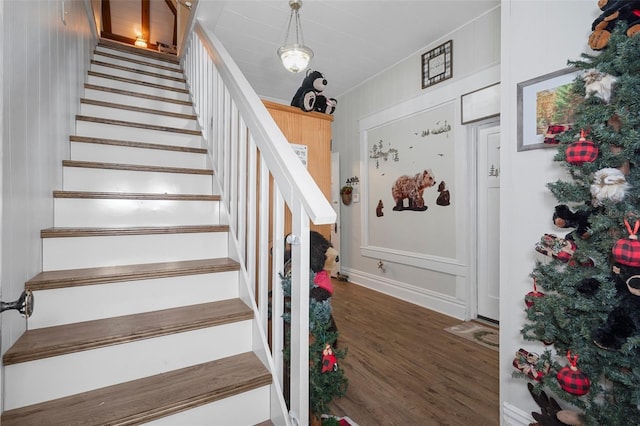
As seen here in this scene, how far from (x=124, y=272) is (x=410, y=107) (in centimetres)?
327

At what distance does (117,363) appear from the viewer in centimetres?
114

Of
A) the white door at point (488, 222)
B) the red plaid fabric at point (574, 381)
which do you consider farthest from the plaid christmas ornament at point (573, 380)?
the white door at point (488, 222)

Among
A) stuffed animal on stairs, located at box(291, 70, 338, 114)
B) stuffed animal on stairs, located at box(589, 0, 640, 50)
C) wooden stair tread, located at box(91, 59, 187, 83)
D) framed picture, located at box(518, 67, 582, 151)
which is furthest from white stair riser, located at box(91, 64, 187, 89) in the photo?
stuffed animal on stairs, located at box(589, 0, 640, 50)

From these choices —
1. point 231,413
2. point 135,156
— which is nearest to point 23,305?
point 231,413

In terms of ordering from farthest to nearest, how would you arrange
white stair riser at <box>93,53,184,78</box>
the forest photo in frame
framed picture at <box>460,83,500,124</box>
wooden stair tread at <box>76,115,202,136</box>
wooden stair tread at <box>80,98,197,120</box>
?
the forest photo in frame < white stair riser at <box>93,53,184,78</box> < framed picture at <box>460,83,500,124</box> < wooden stair tread at <box>80,98,197,120</box> < wooden stair tread at <box>76,115,202,136</box>

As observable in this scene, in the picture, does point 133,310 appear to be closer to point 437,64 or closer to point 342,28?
point 342,28

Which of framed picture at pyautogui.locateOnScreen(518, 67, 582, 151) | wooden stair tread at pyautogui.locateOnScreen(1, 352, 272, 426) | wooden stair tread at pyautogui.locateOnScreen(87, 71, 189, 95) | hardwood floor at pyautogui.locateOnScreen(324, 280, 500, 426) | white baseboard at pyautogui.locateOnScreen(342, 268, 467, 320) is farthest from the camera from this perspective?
white baseboard at pyautogui.locateOnScreen(342, 268, 467, 320)

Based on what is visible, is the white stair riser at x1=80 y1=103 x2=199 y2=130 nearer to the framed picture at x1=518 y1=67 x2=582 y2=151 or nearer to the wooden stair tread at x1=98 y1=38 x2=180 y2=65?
the wooden stair tread at x1=98 y1=38 x2=180 y2=65

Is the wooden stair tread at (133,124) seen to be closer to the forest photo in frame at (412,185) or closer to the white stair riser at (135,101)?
the white stair riser at (135,101)

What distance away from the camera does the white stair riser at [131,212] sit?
5.07ft

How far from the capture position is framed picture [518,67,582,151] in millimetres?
1316

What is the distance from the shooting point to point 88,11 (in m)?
2.68

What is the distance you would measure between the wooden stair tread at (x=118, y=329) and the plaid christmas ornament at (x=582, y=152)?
142 cm

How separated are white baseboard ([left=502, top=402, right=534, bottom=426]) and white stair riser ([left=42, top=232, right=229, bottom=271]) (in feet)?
5.35
